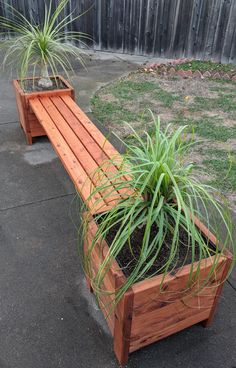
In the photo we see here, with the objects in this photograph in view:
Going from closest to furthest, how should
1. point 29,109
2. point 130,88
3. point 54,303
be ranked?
point 54,303, point 29,109, point 130,88

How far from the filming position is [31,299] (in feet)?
7.07

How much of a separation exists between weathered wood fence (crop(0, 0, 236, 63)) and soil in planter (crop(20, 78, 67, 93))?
3.19 meters

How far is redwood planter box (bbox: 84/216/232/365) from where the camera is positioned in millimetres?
1565

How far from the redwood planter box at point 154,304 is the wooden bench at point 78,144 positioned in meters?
0.50

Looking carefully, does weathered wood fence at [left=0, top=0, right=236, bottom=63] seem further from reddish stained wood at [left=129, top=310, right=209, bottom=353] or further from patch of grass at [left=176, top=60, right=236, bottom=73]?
reddish stained wood at [left=129, top=310, right=209, bottom=353]

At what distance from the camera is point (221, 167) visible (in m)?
3.33

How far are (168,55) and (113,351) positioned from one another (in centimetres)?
570

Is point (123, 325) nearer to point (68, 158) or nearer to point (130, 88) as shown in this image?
point (68, 158)

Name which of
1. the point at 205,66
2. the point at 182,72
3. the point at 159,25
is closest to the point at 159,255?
the point at 182,72

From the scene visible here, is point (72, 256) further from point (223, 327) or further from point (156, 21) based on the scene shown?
point (156, 21)

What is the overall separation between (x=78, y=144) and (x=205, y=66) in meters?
3.85

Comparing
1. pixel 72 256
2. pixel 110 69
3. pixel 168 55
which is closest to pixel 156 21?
pixel 168 55

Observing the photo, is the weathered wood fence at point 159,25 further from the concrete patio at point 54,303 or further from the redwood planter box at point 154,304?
the redwood planter box at point 154,304

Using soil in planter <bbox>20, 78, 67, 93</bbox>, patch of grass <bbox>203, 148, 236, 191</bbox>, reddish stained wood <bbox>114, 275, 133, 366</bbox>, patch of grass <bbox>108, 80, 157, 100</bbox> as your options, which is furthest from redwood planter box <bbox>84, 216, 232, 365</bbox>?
patch of grass <bbox>108, 80, 157, 100</bbox>
